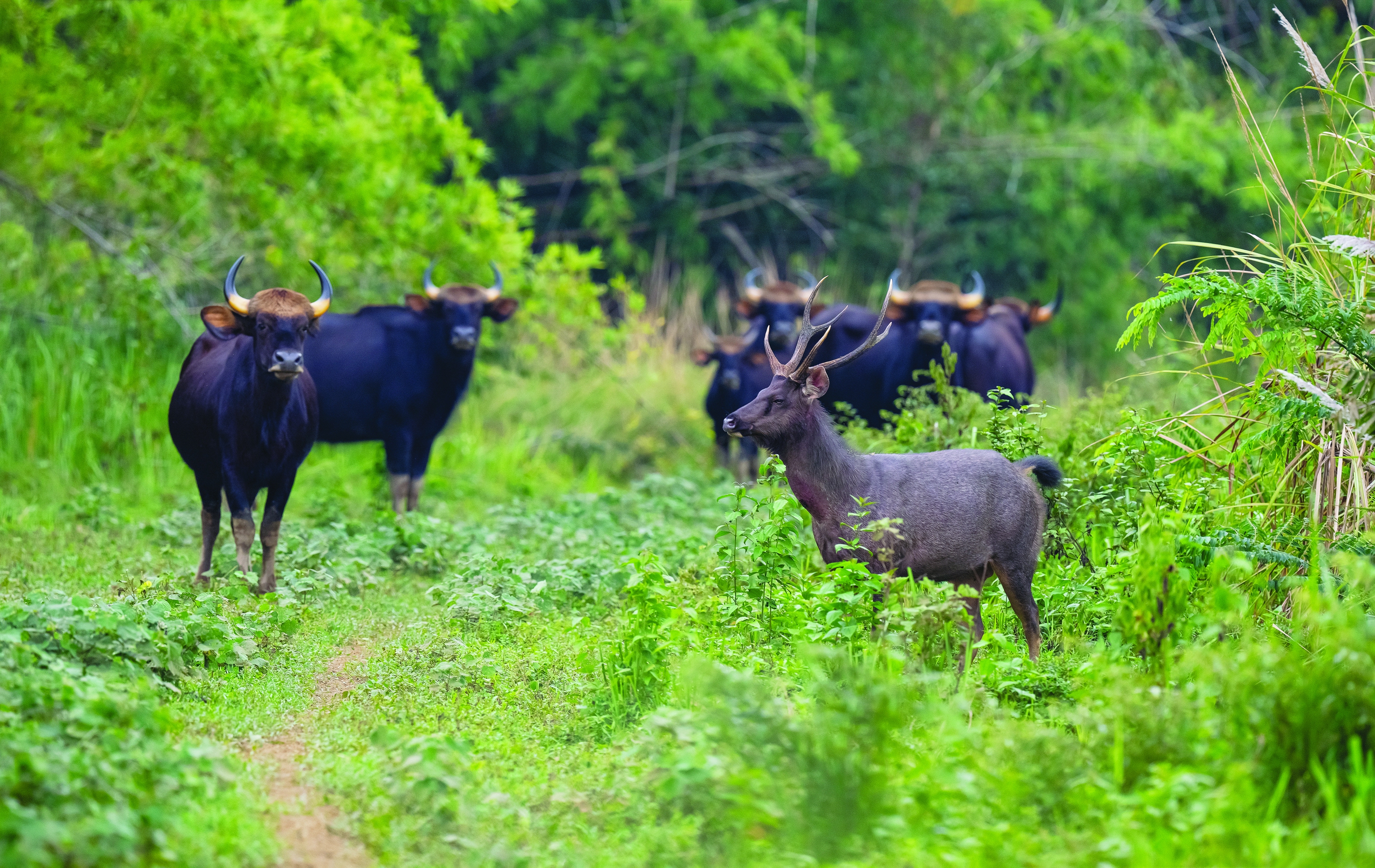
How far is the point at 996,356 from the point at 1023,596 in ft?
19.7

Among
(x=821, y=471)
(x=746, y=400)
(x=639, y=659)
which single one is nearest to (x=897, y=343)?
(x=746, y=400)

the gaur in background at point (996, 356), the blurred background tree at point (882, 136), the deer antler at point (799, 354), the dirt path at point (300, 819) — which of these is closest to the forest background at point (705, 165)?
the blurred background tree at point (882, 136)

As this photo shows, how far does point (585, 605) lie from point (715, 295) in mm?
13315

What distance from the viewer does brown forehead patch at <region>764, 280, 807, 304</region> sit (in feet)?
44.3

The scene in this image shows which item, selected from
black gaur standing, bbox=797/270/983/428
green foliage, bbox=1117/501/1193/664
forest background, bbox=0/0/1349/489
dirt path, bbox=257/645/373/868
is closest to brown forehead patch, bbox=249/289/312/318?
dirt path, bbox=257/645/373/868

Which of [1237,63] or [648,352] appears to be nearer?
[648,352]

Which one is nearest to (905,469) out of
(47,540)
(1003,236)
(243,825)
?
(243,825)

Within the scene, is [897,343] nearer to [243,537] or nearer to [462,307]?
[462,307]

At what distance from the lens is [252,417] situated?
821cm

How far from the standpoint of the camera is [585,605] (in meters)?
7.70

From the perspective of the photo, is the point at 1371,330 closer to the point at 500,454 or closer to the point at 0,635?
the point at 0,635

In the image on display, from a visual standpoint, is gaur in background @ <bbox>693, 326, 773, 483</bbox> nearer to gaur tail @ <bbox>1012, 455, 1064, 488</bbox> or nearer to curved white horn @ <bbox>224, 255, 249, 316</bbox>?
curved white horn @ <bbox>224, 255, 249, 316</bbox>

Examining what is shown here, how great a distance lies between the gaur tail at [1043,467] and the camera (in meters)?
6.79

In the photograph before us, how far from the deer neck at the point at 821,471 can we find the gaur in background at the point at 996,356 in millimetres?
5115
